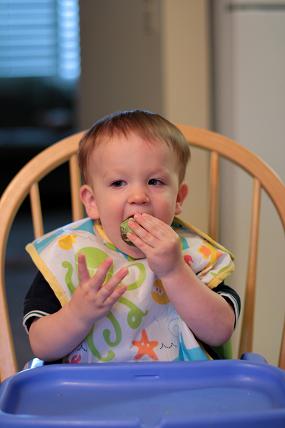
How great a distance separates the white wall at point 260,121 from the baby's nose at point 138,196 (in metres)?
0.86

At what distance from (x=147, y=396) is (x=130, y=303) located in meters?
0.23

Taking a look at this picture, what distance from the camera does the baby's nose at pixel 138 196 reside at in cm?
Result: 98

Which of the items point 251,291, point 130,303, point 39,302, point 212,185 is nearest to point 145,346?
point 130,303

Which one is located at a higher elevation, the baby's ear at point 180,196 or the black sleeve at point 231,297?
the baby's ear at point 180,196

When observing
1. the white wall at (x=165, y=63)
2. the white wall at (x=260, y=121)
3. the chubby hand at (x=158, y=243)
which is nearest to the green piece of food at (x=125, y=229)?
the chubby hand at (x=158, y=243)

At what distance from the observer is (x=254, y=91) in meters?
1.83

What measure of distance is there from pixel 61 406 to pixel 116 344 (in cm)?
24

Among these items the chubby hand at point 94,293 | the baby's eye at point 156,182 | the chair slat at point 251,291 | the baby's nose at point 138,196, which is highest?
the baby's eye at point 156,182

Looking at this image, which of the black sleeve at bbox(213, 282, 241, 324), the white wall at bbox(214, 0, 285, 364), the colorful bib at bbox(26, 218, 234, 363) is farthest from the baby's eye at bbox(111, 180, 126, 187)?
the white wall at bbox(214, 0, 285, 364)

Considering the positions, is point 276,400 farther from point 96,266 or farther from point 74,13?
point 74,13

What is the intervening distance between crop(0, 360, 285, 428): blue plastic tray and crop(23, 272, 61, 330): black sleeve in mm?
142

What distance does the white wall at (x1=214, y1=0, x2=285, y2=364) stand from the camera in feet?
5.94

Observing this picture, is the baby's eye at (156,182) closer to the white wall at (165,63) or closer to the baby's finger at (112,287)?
the baby's finger at (112,287)

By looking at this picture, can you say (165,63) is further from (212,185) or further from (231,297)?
(231,297)
